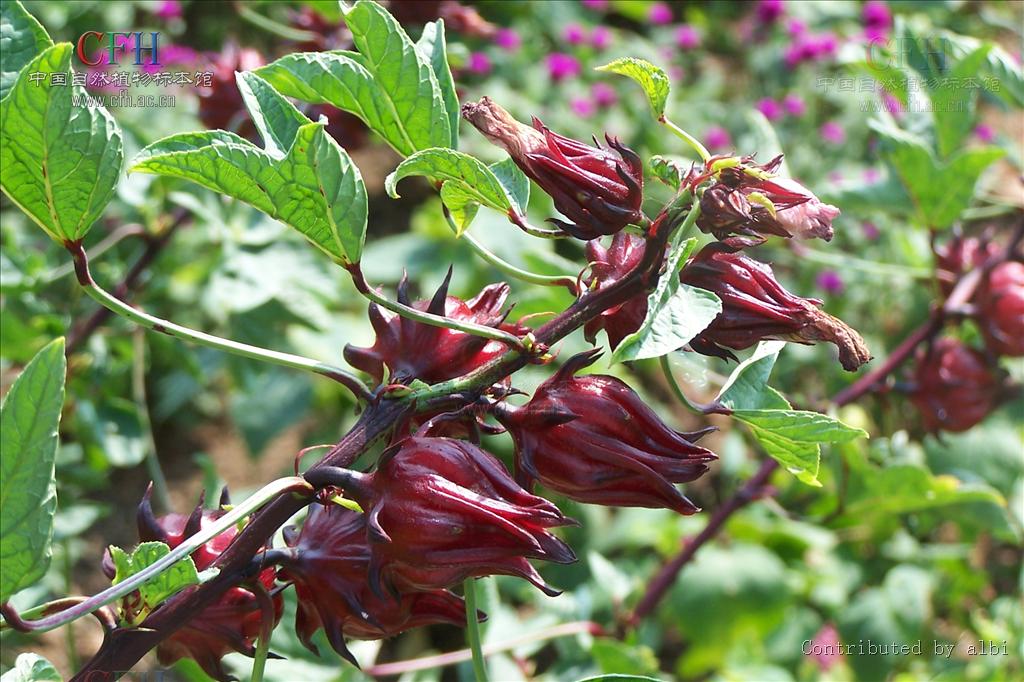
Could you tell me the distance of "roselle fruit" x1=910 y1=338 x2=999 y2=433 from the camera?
151 cm

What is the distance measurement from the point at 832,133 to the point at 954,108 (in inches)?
71.0

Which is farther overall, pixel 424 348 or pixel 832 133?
pixel 832 133

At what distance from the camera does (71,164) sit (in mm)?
627

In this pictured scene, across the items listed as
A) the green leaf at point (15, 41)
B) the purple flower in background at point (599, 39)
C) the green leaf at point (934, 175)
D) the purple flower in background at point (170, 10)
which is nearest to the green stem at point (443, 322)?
the green leaf at point (15, 41)

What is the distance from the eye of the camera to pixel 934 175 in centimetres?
146

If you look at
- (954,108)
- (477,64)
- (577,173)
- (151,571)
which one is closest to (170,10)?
(477,64)

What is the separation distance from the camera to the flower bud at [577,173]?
0.70 meters

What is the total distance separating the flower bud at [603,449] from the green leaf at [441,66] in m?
0.23

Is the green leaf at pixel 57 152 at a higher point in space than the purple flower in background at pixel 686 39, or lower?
higher

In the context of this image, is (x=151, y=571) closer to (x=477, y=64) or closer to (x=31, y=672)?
(x=31, y=672)

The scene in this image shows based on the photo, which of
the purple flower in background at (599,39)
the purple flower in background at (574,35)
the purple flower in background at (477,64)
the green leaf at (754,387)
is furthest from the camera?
the purple flower in background at (599,39)

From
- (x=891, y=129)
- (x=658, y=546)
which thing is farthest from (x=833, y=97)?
(x=891, y=129)

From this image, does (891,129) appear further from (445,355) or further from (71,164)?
(71,164)

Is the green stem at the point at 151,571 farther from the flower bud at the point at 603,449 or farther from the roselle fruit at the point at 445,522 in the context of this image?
the flower bud at the point at 603,449
